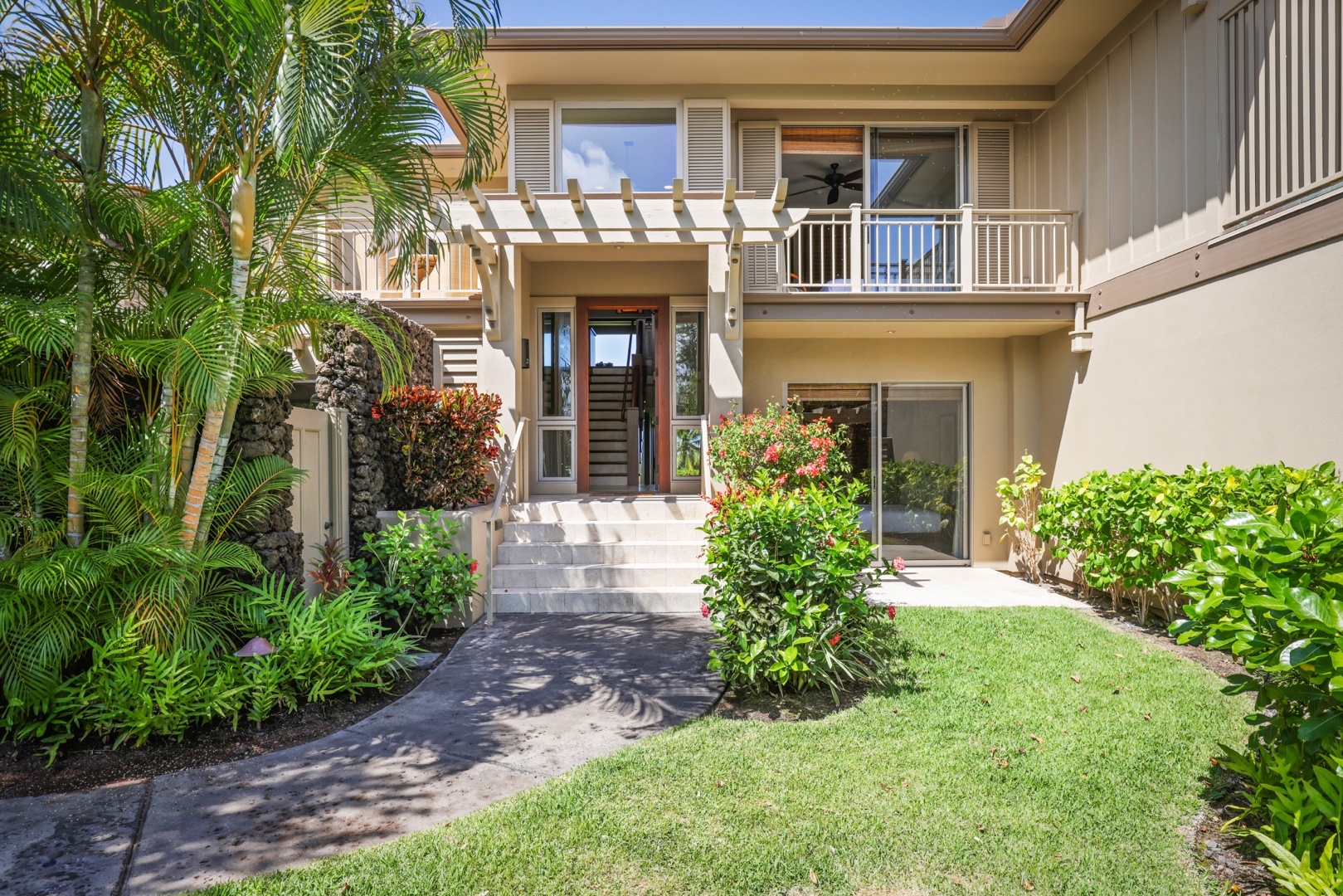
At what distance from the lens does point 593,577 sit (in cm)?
638

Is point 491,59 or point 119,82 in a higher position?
point 491,59

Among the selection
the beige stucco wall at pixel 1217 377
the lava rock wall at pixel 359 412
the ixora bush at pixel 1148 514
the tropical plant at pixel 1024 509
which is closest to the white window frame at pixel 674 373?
the lava rock wall at pixel 359 412

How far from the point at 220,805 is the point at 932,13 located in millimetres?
10740

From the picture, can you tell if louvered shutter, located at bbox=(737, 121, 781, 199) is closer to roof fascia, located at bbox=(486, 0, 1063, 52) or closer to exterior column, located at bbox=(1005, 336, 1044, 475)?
roof fascia, located at bbox=(486, 0, 1063, 52)

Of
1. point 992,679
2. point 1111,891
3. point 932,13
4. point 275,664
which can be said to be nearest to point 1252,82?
point 932,13

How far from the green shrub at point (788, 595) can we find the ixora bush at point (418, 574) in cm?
228

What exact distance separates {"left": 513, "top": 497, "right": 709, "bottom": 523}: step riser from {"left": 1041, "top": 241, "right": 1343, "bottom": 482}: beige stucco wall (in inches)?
169

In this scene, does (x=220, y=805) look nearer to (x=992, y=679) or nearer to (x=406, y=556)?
(x=406, y=556)

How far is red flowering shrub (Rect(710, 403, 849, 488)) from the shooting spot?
6664 millimetres

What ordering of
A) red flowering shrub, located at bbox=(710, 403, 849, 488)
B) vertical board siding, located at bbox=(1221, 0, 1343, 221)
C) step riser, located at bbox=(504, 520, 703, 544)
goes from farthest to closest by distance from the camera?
step riser, located at bbox=(504, 520, 703, 544), red flowering shrub, located at bbox=(710, 403, 849, 488), vertical board siding, located at bbox=(1221, 0, 1343, 221)

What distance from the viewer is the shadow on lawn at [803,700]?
12.4ft

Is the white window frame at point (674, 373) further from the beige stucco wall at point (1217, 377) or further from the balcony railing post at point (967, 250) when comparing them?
the beige stucco wall at point (1217, 377)

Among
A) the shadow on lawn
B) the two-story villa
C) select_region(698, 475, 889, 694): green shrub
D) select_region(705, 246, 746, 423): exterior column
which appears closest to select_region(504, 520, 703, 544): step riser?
the two-story villa

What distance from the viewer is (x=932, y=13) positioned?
895cm
